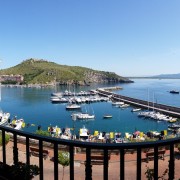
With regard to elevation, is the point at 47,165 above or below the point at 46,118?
above

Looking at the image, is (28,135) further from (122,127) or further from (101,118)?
(101,118)

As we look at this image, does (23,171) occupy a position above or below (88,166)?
below

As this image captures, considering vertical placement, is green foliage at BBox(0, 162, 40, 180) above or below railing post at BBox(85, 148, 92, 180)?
below

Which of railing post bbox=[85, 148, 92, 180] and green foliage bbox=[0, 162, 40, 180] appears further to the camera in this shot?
green foliage bbox=[0, 162, 40, 180]

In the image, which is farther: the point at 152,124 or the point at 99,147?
the point at 152,124

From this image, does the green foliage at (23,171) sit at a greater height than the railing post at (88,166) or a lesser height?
lesser

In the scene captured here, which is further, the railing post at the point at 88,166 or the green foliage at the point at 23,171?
the green foliage at the point at 23,171

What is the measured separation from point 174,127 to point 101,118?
642 inches

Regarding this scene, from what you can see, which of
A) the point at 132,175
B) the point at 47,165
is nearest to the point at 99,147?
the point at 132,175

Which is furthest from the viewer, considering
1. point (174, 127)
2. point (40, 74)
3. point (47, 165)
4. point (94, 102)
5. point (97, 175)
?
point (40, 74)

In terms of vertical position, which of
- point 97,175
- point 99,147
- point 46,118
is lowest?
point 46,118

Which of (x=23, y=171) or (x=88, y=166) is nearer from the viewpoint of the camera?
(x=88, y=166)

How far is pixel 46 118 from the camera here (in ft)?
176

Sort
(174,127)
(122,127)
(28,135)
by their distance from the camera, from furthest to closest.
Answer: (122,127) → (174,127) → (28,135)
